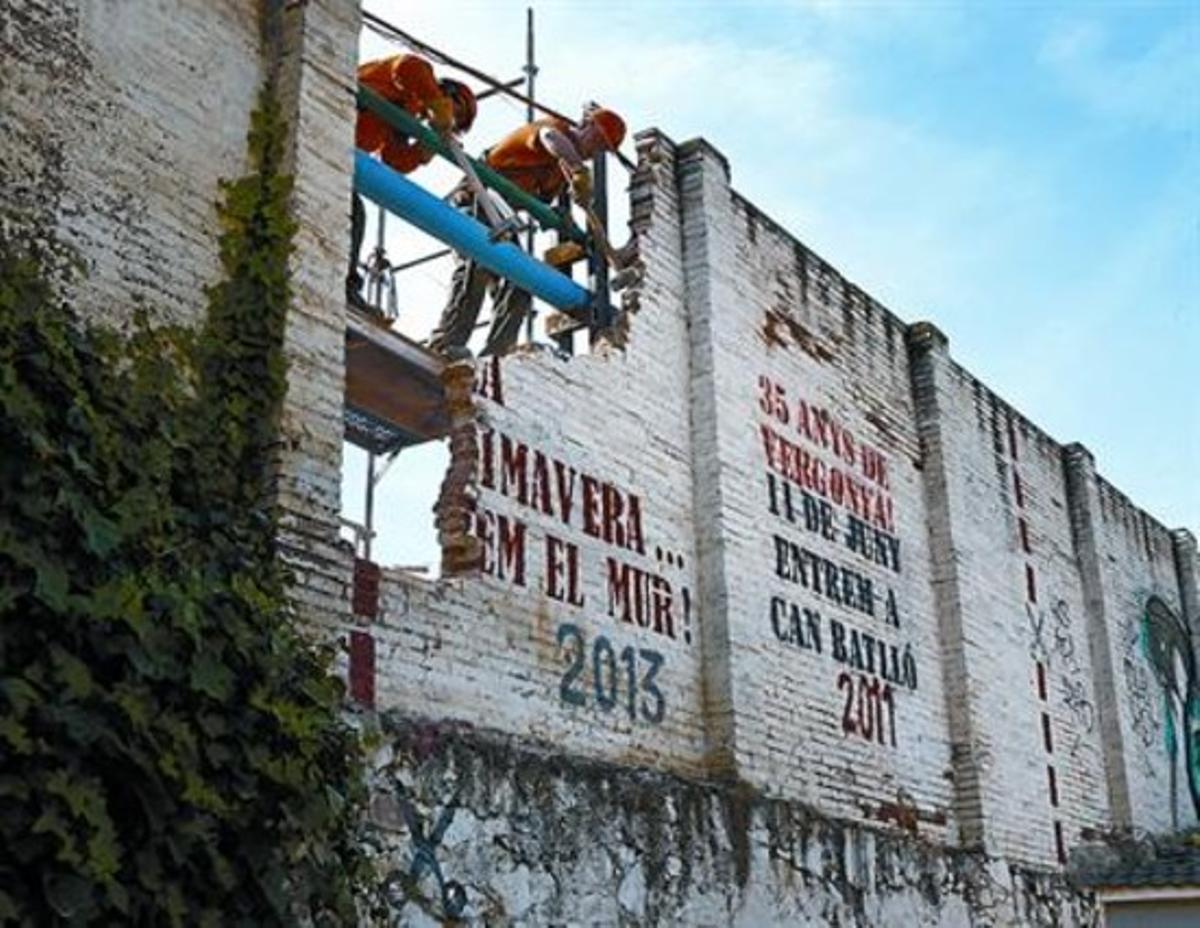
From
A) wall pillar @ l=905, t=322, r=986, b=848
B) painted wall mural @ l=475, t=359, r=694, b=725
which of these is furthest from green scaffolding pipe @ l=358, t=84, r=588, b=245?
wall pillar @ l=905, t=322, r=986, b=848

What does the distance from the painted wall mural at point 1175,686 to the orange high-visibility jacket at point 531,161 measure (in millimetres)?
9012

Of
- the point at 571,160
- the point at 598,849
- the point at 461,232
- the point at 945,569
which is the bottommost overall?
the point at 598,849

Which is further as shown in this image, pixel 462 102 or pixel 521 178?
pixel 521 178

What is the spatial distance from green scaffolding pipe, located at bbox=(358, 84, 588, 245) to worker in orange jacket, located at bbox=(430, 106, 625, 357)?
0.54 ft

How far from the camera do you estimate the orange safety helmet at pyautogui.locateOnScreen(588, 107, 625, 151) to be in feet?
35.3

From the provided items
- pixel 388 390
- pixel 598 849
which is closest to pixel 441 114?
pixel 388 390

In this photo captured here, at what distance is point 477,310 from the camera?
1073 centimetres

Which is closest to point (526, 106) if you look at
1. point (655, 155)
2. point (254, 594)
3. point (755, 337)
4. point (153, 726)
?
point (655, 155)

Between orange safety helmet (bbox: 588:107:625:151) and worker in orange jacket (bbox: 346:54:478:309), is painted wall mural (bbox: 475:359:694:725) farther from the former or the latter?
orange safety helmet (bbox: 588:107:625:151)

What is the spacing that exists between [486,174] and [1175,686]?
10687mm

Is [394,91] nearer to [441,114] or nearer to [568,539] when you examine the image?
[441,114]

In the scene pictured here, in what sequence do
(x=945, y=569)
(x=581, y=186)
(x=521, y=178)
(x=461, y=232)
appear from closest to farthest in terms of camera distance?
(x=461, y=232), (x=581, y=186), (x=521, y=178), (x=945, y=569)

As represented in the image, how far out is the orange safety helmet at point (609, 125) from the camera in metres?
10.8

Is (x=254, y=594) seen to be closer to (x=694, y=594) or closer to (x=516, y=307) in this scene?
(x=694, y=594)
